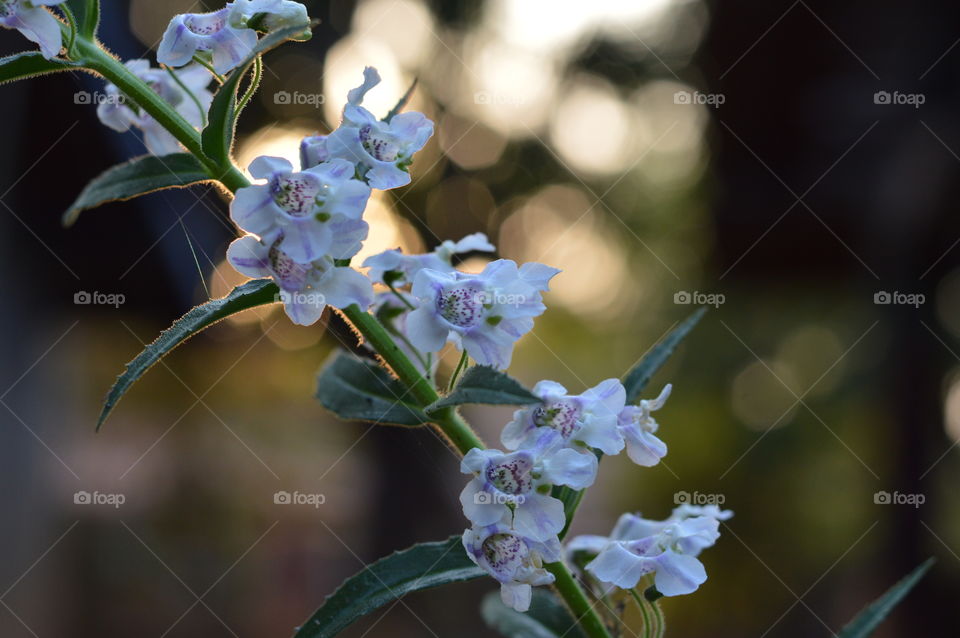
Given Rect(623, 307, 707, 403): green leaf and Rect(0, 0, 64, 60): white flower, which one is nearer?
Rect(0, 0, 64, 60): white flower

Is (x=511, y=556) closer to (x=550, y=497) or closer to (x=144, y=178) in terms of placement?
(x=550, y=497)

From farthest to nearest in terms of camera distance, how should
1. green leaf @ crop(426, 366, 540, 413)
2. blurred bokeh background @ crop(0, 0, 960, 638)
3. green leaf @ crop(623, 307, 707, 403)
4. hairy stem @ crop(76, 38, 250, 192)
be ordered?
blurred bokeh background @ crop(0, 0, 960, 638) → green leaf @ crop(623, 307, 707, 403) → hairy stem @ crop(76, 38, 250, 192) → green leaf @ crop(426, 366, 540, 413)

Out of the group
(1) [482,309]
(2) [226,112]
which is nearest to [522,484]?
(1) [482,309]

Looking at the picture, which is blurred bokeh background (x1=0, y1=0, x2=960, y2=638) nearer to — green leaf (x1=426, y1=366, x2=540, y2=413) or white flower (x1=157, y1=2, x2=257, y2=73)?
white flower (x1=157, y1=2, x2=257, y2=73)

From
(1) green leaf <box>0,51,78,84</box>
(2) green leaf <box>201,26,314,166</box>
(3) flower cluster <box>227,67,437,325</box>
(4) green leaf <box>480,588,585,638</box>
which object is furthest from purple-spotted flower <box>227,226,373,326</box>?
(4) green leaf <box>480,588,585,638</box>

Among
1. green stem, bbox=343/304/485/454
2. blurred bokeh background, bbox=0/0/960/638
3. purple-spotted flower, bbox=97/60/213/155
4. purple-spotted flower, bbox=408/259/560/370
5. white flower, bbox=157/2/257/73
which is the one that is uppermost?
white flower, bbox=157/2/257/73

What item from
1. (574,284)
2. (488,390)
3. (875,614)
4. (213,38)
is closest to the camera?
(488,390)

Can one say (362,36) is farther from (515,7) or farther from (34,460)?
(34,460)

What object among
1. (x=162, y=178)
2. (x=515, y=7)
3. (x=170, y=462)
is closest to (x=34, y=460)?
(x=170, y=462)
